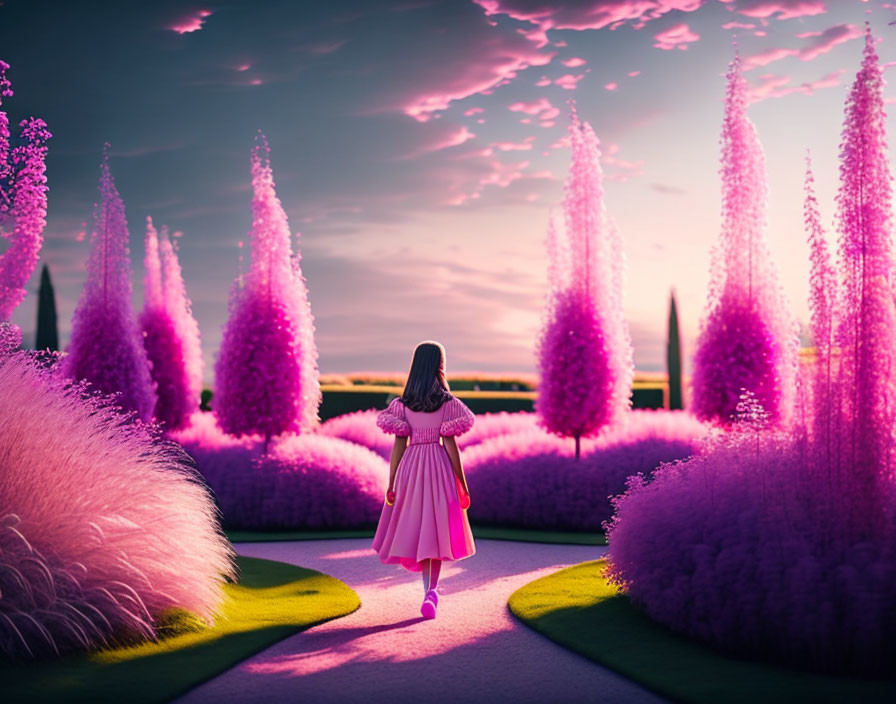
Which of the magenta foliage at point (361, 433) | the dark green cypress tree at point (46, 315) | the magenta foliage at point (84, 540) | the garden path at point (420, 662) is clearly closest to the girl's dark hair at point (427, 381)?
the garden path at point (420, 662)

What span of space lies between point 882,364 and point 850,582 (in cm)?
157

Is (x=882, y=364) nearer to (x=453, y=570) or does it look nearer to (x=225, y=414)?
(x=453, y=570)

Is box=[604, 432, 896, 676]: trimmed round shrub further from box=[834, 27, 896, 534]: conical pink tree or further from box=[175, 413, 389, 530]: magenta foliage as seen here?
box=[175, 413, 389, 530]: magenta foliage

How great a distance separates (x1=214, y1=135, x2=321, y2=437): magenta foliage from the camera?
12.6m

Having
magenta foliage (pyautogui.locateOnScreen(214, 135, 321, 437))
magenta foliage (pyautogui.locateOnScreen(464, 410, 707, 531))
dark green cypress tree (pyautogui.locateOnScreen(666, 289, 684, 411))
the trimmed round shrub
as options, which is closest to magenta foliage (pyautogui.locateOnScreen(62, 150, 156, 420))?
magenta foliage (pyautogui.locateOnScreen(214, 135, 321, 437))

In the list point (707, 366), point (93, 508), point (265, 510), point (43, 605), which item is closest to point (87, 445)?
point (93, 508)

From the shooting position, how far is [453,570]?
8734 mm

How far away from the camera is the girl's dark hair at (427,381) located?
675 cm

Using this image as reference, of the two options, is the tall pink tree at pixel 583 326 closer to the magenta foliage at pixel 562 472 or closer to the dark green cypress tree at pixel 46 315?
the magenta foliage at pixel 562 472

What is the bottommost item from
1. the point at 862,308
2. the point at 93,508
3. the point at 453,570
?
the point at 453,570

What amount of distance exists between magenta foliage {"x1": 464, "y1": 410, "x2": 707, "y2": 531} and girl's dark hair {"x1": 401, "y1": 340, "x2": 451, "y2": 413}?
5.53m

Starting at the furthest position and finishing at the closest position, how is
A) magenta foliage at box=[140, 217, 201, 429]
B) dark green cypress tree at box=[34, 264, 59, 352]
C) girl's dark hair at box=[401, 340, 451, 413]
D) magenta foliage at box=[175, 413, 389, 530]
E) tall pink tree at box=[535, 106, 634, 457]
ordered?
dark green cypress tree at box=[34, 264, 59, 352], magenta foliage at box=[140, 217, 201, 429], tall pink tree at box=[535, 106, 634, 457], magenta foliage at box=[175, 413, 389, 530], girl's dark hair at box=[401, 340, 451, 413]

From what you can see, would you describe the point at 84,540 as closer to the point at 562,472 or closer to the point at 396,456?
the point at 396,456

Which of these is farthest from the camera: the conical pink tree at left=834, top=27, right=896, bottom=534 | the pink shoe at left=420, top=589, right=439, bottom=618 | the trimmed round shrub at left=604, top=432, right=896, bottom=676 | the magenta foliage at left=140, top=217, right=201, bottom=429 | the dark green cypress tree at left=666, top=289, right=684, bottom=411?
the dark green cypress tree at left=666, top=289, right=684, bottom=411
